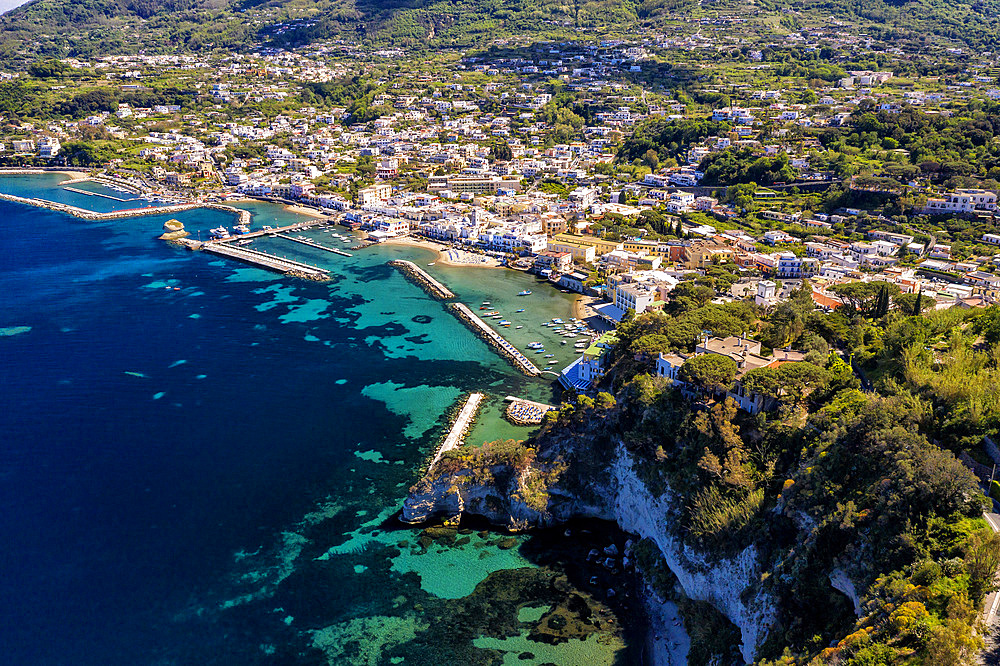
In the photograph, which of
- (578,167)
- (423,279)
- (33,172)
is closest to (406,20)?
(33,172)

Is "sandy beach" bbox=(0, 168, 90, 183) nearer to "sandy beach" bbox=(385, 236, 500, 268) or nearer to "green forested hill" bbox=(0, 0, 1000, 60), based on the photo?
"sandy beach" bbox=(385, 236, 500, 268)

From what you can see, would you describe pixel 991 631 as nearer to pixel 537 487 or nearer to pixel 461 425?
pixel 537 487

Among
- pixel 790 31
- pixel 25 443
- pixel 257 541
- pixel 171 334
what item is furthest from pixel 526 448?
pixel 790 31

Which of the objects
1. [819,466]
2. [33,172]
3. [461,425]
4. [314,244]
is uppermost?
[33,172]

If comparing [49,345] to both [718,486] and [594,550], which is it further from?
[718,486]

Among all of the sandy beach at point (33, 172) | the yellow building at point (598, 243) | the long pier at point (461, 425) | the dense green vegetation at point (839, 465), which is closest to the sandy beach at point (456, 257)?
the yellow building at point (598, 243)

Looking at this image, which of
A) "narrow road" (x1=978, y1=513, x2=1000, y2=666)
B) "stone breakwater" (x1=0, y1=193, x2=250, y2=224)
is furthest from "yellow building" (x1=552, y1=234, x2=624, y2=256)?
"narrow road" (x1=978, y1=513, x2=1000, y2=666)
